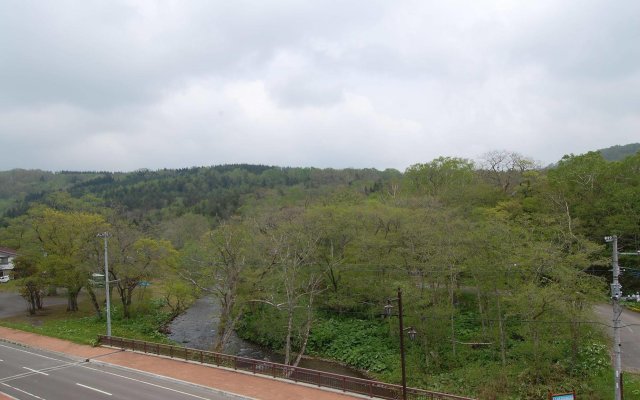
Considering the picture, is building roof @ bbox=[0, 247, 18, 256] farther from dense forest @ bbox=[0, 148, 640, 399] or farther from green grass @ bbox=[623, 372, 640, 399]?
green grass @ bbox=[623, 372, 640, 399]

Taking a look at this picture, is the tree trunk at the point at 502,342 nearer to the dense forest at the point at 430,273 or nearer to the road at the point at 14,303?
the dense forest at the point at 430,273

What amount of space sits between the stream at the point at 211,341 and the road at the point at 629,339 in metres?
16.1

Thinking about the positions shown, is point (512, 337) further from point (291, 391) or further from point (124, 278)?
point (124, 278)

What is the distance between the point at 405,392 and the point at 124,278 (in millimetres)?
30006

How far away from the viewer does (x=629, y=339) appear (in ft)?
92.8

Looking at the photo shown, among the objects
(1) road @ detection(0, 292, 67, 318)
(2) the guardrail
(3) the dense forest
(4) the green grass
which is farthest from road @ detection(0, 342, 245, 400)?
(1) road @ detection(0, 292, 67, 318)

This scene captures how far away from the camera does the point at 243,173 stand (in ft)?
634

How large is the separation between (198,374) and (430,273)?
1693 centimetres

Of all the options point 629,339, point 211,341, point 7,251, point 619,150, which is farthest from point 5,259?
point 619,150

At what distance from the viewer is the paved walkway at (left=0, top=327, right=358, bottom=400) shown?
1961 centimetres

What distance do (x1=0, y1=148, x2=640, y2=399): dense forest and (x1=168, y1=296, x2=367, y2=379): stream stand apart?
1.10m

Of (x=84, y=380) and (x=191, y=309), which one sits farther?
(x=191, y=309)

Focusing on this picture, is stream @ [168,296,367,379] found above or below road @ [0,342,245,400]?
below

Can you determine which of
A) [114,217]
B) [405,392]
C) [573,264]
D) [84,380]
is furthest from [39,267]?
[573,264]
